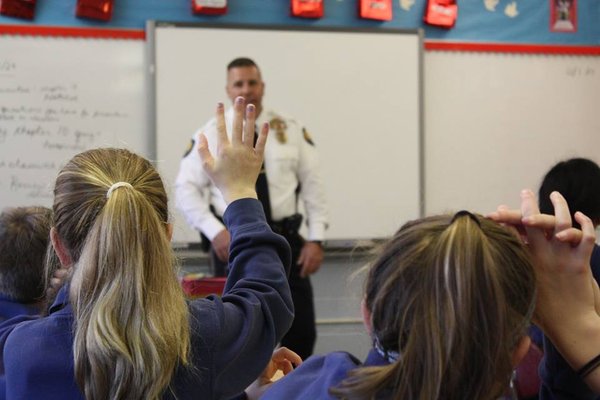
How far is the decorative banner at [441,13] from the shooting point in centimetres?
404

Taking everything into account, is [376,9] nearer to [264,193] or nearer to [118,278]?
[264,193]

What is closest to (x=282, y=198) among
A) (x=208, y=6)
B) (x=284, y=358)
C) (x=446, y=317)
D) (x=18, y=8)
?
(x=208, y=6)

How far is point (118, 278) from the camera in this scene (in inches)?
42.7

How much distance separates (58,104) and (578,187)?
8.56ft

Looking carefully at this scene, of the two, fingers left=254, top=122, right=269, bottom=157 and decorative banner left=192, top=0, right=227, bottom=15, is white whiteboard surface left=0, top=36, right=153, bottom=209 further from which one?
fingers left=254, top=122, right=269, bottom=157

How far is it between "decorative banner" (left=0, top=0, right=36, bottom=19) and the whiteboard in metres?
0.74

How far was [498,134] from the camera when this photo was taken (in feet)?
13.9

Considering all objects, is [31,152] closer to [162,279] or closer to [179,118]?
[179,118]

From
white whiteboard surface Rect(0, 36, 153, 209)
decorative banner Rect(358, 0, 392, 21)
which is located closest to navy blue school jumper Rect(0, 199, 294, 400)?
white whiteboard surface Rect(0, 36, 153, 209)

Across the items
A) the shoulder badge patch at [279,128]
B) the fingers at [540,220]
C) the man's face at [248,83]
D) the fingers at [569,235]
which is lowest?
the fingers at [569,235]

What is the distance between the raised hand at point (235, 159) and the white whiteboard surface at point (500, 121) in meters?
2.99

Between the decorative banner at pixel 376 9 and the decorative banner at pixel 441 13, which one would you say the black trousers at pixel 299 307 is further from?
the decorative banner at pixel 441 13

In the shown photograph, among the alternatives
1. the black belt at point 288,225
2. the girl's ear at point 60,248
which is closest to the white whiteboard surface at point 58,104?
the black belt at point 288,225

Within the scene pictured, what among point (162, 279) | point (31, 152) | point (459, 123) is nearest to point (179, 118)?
point (31, 152)
